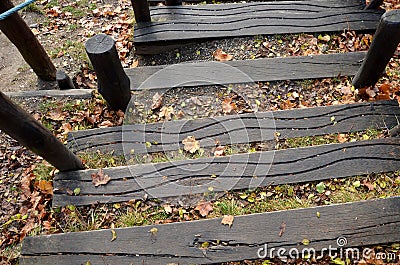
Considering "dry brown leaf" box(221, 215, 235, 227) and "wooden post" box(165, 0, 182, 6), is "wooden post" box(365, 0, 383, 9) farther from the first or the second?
"dry brown leaf" box(221, 215, 235, 227)

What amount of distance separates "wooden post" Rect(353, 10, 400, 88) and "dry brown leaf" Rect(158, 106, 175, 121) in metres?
2.13

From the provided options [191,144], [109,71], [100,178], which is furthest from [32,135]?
[191,144]

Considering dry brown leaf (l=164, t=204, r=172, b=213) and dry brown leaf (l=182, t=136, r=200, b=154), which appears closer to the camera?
dry brown leaf (l=164, t=204, r=172, b=213)

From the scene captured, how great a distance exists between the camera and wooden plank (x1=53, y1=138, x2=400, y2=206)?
297 cm

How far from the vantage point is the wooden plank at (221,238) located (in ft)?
8.63

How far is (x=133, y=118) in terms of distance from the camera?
3600 millimetres

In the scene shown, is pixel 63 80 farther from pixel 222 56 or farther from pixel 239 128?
pixel 239 128

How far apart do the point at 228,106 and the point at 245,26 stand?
131cm

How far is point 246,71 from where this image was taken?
12.8ft

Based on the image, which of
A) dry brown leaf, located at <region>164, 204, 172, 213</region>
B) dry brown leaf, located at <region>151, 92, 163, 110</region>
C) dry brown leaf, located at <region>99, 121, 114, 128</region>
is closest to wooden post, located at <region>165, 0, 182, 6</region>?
dry brown leaf, located at <region>151, 92, 163, 110</region>

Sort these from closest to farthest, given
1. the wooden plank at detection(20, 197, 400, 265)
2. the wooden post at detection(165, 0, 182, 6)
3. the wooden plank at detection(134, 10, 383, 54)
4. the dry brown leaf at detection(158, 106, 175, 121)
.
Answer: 1. the wooden plank at detection(20, 197, 400, 265)
2. the dry brown leaf at detection(158, 106, 175, 121)
3. the wooden plank at detection(134, 10, 383, 54)
4. the wooden post at detection(165, 0, 182, 6)

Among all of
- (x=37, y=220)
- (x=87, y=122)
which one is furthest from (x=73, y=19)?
(x=37, y=220)

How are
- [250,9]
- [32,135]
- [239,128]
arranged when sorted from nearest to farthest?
[32,135], [239,128], [250,9]

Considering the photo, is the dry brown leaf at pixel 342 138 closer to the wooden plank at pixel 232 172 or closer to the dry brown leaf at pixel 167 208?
the wooden plank at pixel 232 172
